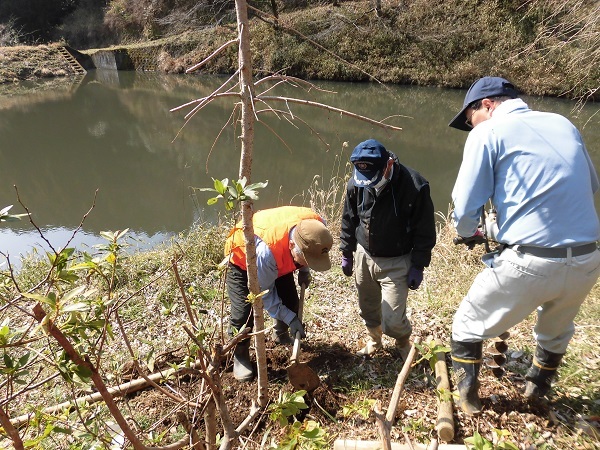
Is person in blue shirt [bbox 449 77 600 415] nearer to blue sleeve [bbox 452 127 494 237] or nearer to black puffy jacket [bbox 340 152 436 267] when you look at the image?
blue sleeve [bbox 452 127 494 237]

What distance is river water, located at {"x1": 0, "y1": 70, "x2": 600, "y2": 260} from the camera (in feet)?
22.9

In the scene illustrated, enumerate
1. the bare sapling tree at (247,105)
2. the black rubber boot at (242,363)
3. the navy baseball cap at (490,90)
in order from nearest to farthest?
1. the bare sapling tree at (247,105)
2. the navy baseball cap at (490,90)
3. the black rubber boot at (242,363)

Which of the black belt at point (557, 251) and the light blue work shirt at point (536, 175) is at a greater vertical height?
the light blue work shirt at point (536, 175)

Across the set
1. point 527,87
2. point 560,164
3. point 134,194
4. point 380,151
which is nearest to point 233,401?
point 380,151

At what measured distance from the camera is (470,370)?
2.18 metres

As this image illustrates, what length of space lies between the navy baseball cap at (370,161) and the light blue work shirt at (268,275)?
695 millimetres

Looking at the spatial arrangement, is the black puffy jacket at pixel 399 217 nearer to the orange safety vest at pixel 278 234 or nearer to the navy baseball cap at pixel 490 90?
the orange safety vest at pixel 278 234

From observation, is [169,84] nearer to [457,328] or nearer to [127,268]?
[127,268]

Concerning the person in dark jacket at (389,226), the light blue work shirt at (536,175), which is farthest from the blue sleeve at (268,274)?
the light blue work shirt at (536,175)

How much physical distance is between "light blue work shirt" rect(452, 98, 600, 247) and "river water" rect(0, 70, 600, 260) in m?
2.13

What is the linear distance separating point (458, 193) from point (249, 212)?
102 cm

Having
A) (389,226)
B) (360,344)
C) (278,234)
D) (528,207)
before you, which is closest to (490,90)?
(528,207)

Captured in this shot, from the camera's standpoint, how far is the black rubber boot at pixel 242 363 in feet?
9.16

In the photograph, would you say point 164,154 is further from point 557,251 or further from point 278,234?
point 557,251
